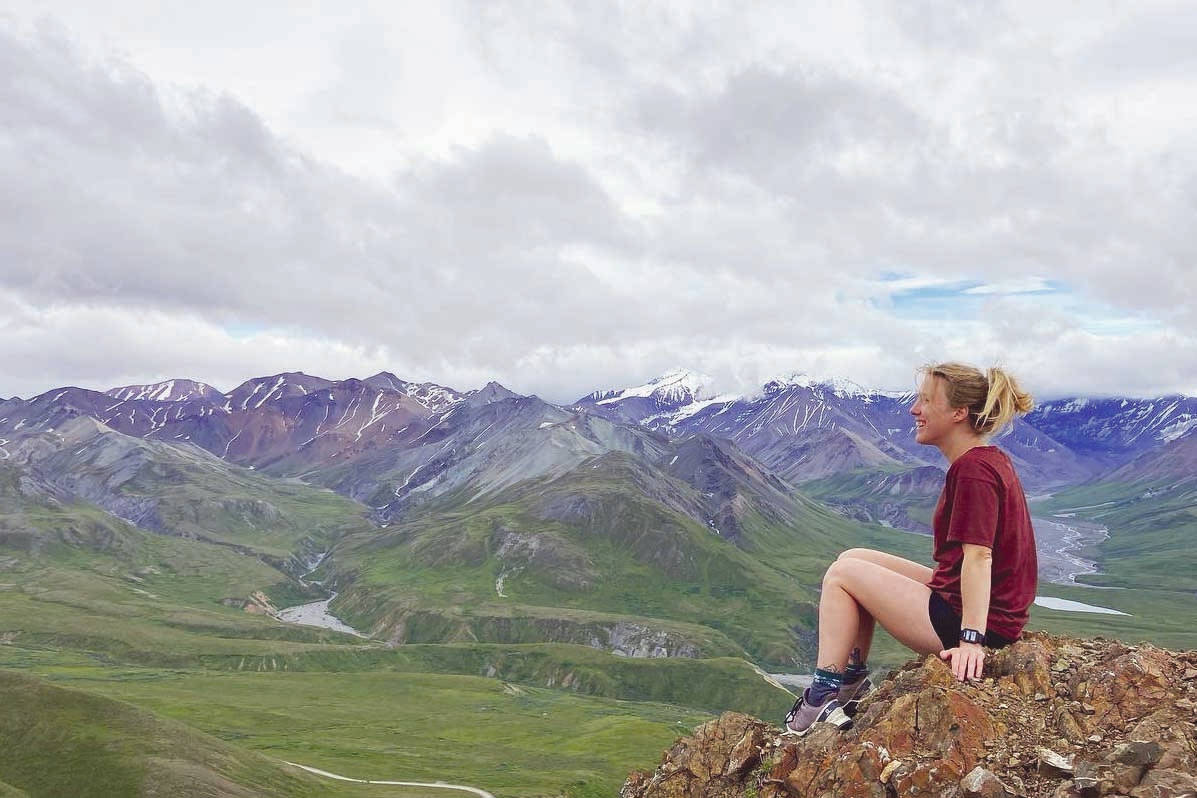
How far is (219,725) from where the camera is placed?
591 ft

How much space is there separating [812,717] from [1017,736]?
3227 mm

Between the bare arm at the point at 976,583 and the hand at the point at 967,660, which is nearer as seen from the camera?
the bare arm at the point at 976,583

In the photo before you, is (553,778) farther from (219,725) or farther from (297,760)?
(219,725)

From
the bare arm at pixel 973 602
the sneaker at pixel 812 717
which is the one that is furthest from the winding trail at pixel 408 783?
the bare arm at pixel 973 602

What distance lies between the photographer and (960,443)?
14.3 metres

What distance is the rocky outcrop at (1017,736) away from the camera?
11.6 meters

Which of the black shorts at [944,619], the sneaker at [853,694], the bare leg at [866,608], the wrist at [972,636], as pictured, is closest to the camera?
the wrist at [972,636]

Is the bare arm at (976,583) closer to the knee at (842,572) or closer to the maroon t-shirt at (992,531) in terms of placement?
the maroon t-shirt at (992,531)

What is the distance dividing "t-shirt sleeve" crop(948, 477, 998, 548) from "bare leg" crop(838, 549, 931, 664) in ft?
4.57

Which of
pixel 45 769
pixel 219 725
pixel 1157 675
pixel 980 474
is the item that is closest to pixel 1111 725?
pixel 1157 675

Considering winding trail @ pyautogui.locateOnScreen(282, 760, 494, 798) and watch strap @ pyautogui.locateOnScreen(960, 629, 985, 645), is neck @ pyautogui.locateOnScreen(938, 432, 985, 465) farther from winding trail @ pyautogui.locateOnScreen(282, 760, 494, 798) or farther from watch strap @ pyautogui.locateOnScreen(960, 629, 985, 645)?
winding trail @ pyautogui.locateOnScreen(282, 760, 494, 798)

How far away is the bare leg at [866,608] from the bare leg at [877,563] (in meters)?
0.07

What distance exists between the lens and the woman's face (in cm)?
1401

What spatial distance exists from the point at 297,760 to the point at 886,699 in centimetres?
16317
